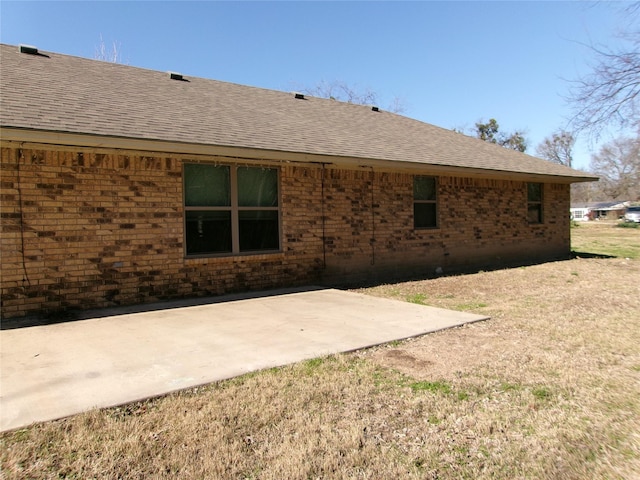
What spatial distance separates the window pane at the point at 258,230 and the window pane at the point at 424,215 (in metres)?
4.00

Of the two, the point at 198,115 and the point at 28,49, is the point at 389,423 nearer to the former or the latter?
the point at 198,115

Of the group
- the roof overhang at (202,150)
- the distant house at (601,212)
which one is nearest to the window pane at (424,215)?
the roof overhang at (202,150)

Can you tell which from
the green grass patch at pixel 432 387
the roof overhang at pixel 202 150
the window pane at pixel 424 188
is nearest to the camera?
the green grass patch at pixel 432 387

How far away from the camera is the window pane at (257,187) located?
816cm

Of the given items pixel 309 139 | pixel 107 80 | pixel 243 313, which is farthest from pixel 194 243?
pixel 107 80

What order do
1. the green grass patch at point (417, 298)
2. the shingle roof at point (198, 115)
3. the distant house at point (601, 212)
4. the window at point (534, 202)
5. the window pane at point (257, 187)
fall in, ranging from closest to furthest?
the shingle roof at point (198, 115) < the green grass patch at point (417, 298) < the window pane at point (257, 187) < the window at point (534, 202) < the distant house at point (601, 212)

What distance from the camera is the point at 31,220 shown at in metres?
6.20

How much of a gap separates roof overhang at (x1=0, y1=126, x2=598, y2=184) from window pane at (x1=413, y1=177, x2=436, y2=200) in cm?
26

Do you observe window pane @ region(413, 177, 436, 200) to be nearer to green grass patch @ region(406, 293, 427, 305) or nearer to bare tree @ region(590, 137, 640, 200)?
green grass patch @ region(406, 293, 427, 305)

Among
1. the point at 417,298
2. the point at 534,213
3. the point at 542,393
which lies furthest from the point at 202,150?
the point at 534,213

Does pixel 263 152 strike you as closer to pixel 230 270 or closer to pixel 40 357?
pixel 230 270

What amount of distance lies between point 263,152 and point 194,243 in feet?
6.54

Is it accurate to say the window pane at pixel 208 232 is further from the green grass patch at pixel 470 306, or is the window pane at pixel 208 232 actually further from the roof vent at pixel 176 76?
the roof vent at pixel 176 76

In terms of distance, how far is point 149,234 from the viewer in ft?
23.4
